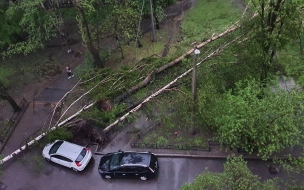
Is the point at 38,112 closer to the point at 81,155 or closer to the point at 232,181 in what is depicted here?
the point at 81,155

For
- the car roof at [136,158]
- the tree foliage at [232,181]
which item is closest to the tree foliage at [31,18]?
the car roof at [136,158]

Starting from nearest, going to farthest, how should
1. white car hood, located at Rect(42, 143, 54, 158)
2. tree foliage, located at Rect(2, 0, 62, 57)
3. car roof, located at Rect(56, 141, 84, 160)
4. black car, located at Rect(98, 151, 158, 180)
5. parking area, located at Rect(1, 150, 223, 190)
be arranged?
black car, located at Rect(98, 151, 158, 180)
parking area, located at Rect(1, 150, 223, 190)
car roof, located at Rect(56, 141, 84, 160)
white car hood, located at Rect(42, 143, 54, 158)
tree foliage, located at Rect(2, 0, 62, 57)

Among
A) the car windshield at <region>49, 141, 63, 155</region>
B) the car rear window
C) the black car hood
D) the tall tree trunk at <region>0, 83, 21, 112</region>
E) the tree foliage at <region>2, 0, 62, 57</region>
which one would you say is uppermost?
the tree foliage at <region>2, 0, 62, 57</region>

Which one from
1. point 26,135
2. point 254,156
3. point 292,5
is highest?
point 292,5

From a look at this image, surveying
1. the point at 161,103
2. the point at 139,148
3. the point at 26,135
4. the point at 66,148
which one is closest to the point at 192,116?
the point at 161,103

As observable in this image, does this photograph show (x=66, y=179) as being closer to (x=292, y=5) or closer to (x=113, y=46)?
(x=113, y=46)

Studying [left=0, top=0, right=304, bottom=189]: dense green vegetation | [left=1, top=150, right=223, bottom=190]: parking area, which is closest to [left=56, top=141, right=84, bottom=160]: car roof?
[left=1, top=150, right=223, bottom=190]: parking area

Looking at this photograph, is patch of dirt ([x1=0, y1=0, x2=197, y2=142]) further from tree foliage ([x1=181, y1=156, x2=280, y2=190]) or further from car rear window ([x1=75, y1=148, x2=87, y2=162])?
tree foliage ([x1=181, y1=156, x2=280, y2=190])

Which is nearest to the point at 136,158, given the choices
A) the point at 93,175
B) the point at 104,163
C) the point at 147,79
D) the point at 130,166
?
the point at 130,166
